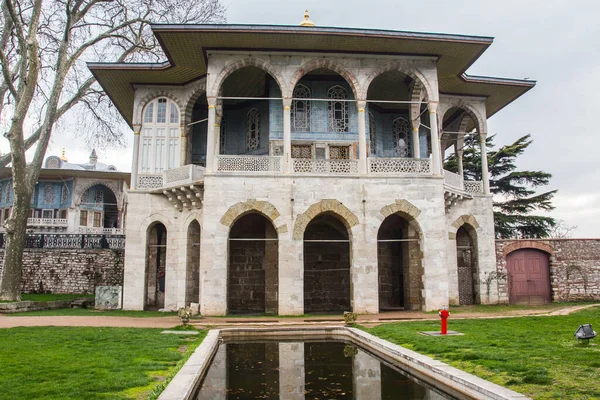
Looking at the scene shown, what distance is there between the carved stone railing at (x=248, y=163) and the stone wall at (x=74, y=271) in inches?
378

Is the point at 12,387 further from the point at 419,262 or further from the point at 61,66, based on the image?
the point at 61,66

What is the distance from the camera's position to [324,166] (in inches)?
640

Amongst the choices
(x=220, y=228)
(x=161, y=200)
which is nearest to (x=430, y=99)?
(x=220, y=228)

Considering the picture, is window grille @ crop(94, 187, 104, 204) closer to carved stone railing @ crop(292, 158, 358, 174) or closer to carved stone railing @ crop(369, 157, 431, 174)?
carved stone railing @ crop(292, 158, 358, 174)

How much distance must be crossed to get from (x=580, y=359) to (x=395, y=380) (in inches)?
97.0

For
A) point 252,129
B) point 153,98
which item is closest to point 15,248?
point 153,98

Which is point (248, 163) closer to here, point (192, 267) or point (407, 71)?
point (192, 267)

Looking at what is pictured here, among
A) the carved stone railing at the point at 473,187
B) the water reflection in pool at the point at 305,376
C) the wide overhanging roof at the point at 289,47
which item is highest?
the wide overhanging roof at the point at 289,47

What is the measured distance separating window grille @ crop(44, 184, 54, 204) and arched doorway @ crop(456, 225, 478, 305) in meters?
26.9

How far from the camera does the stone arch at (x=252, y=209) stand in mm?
15742

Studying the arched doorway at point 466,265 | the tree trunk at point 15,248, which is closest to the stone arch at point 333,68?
the arched doorway at point 466,265

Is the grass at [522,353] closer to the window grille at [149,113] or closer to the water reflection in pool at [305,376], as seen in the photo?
the water reflection in pool at [305,376]

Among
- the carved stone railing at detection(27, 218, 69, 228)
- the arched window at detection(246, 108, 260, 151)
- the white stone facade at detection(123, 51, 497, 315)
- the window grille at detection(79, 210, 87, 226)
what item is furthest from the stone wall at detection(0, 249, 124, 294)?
the window grille at detection(79, 210, 87, 226)

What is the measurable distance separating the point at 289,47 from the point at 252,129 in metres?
4.14
